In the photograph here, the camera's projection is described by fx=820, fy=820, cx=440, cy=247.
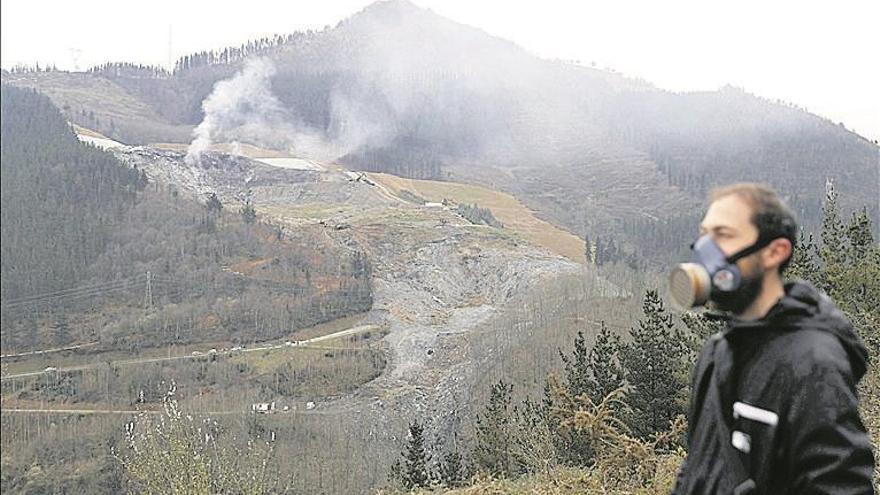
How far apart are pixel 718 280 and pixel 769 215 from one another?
0.66 ft

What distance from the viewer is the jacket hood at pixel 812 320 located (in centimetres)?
194

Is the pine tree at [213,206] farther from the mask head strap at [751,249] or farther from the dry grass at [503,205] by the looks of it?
the mask head strap at [751,249]

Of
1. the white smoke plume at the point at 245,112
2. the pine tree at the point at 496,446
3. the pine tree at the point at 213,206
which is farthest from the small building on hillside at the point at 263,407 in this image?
the white smoke plume at the point at 245,112

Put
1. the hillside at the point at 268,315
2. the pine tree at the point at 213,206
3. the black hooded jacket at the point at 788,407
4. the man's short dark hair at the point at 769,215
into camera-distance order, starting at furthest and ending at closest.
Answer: the pine tree at the point at 213,206 → the hillside at the point at 268,315 → the man's short dark hair at the point at 769,215 → the black hooded jacket at the point at 788,407

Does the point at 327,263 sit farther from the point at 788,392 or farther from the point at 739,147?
the point at 739,147

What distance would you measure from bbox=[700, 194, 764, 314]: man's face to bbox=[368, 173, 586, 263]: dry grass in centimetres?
7906

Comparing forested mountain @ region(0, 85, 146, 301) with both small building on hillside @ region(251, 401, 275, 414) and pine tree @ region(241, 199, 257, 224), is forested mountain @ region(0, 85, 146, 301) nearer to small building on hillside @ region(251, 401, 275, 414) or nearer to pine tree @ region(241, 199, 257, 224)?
small building on hillside @ region(251, 401, 275, 414)

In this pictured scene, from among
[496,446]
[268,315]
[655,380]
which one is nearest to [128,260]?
[496,446]

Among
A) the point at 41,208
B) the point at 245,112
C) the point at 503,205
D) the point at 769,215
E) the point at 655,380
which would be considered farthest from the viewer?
the point at 245,112

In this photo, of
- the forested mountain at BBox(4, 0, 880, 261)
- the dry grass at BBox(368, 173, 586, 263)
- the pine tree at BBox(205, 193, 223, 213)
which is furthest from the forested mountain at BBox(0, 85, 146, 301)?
the forested mountain at BBox(4, 0, 880, 261)

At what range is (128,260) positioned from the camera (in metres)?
31.6

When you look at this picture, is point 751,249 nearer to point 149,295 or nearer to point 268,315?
point 149,295

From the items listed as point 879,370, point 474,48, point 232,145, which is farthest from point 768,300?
point 474,48

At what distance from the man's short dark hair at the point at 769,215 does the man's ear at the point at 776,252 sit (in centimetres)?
1
